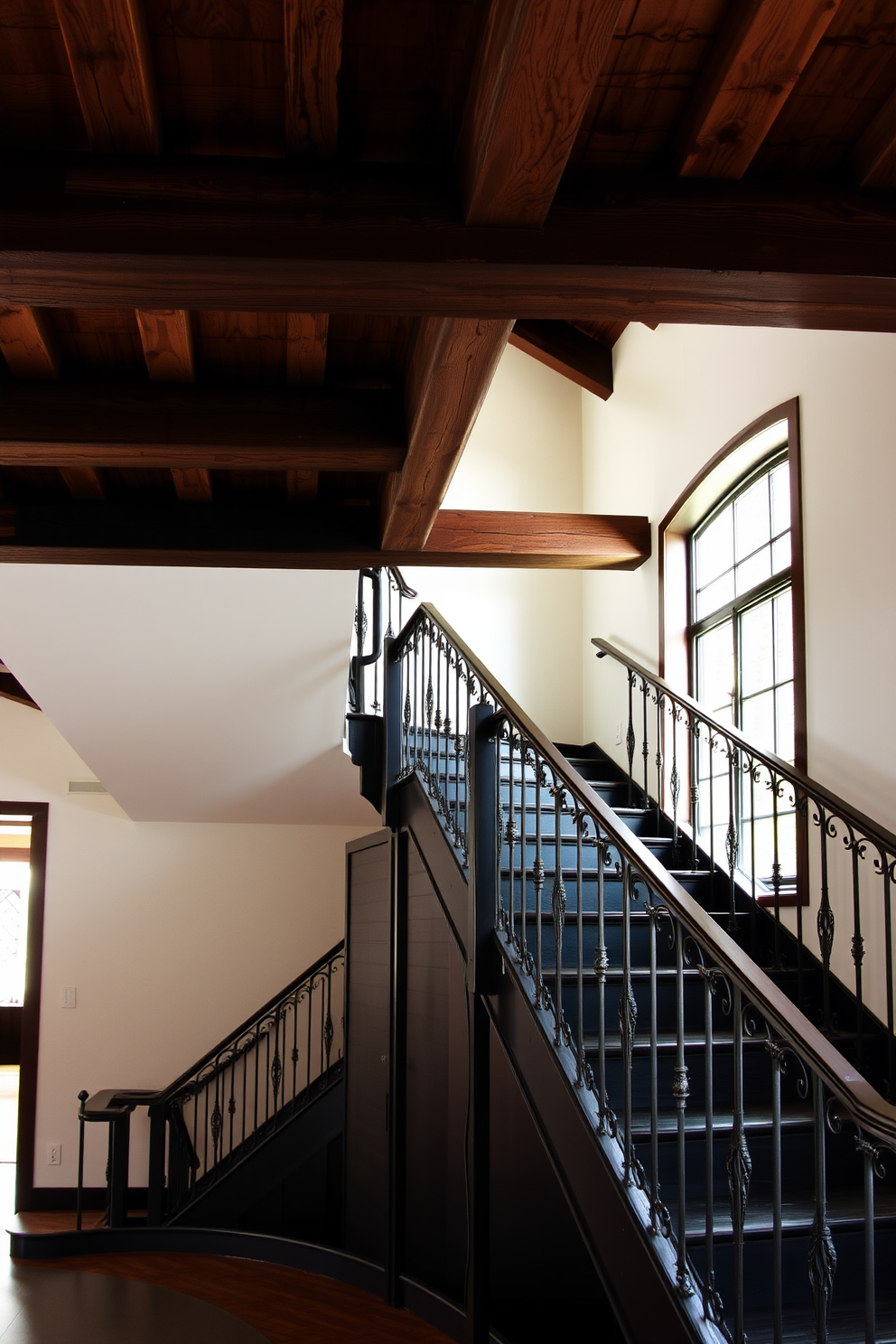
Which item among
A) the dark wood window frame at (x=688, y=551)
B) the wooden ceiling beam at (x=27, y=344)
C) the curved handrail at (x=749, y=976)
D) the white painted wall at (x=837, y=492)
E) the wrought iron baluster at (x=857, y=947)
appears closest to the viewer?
the curved handrail at (x=749, y=976)

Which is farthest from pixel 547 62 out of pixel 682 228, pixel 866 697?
pixel 866 697

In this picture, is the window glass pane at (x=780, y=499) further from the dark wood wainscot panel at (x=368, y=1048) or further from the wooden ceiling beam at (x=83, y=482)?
the wooden ceiling beam at (x=83, y=482)

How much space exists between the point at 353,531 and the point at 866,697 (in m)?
2.00

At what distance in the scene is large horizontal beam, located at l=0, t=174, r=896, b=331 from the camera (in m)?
2.06

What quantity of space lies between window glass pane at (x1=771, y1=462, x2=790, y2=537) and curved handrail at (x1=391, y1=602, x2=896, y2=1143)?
2.12 m

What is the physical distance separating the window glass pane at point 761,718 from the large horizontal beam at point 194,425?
8.46 ft

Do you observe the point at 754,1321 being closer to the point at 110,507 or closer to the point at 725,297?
the point at 725,297

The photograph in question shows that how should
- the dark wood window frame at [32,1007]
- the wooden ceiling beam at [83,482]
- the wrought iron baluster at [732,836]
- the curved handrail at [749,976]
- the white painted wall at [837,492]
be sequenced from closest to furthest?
the curved handrail at [749,976]
the wooden ceiling beam at [83,482]
the white painted wall at [837,492]
the wrought iron baluster at [732,836]
the dark wood window frame at [32,1007]

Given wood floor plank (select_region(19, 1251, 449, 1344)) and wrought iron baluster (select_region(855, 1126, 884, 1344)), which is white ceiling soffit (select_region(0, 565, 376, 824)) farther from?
wrought iron baluster (select_region(855, 1126, 884, 1344))

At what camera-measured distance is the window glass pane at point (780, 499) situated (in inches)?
199

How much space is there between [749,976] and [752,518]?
352cm

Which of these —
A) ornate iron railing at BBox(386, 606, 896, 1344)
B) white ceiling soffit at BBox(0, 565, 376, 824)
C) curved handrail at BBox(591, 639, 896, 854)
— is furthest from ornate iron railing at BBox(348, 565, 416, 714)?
curved handrail at BBox(591, 639, 896, 854)

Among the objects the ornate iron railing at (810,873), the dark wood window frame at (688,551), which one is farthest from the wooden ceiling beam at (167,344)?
the dark wood window frame at (688,551)

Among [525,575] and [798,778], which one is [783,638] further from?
[525,575]
